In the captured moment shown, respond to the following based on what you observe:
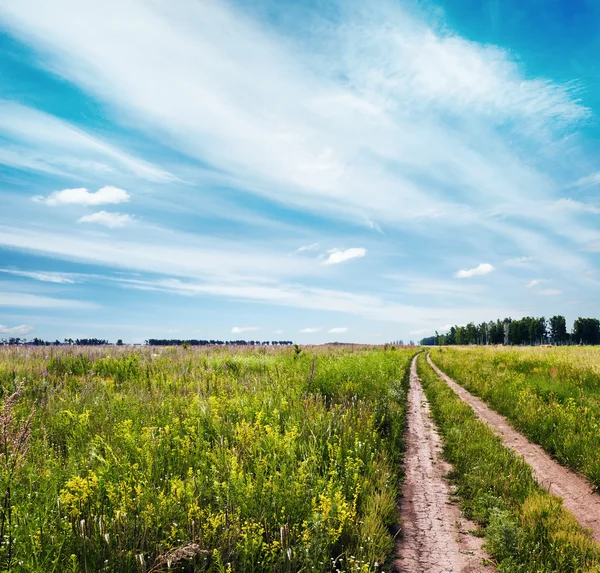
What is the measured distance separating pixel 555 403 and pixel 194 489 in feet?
36.3

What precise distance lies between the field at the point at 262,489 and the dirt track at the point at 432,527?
0.03m

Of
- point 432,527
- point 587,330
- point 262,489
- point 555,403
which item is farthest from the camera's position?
point 587,330

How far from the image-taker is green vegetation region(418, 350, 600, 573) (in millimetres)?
4414

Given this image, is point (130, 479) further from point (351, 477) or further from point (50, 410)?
point (50, 410)

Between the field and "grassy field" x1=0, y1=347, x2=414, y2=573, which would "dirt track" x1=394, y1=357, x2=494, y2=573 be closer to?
the field

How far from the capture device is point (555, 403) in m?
11.1

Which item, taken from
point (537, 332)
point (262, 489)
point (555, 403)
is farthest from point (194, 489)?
point (537, 332)

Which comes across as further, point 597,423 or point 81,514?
point 597,423

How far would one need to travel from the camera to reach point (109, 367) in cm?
1571

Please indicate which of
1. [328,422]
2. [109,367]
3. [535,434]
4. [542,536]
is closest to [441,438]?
[535,434]

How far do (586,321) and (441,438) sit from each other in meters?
182

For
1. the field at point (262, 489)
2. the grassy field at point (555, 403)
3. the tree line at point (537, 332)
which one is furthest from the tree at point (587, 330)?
the field at point (262, 489)

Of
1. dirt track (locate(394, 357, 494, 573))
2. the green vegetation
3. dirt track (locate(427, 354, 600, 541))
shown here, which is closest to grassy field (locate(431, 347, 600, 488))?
dirt track (locate(427, 354, 600, 541))

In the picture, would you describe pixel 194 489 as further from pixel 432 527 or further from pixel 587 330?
pixel 587 330
